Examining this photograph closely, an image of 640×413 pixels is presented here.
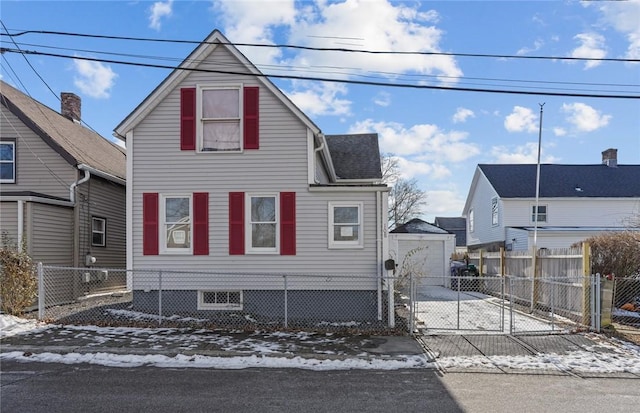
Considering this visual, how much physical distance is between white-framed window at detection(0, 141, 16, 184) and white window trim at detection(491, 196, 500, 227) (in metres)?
23.1

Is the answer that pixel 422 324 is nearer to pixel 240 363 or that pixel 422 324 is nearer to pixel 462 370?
pixel 462 370

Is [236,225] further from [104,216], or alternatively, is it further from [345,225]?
[104,216]

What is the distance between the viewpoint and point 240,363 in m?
6.99

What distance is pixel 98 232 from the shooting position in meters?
14.7

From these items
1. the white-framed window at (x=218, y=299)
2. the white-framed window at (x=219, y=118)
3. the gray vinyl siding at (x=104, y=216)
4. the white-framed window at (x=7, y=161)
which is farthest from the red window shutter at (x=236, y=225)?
the white-framed window at (x=7, y=161)

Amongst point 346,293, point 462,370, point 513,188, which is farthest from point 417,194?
point 462,370

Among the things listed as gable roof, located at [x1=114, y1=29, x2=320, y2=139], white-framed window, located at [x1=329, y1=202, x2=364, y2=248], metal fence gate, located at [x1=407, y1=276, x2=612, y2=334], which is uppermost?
gable roof, located at [x1=114, y1=29, x2=320, y2=139]

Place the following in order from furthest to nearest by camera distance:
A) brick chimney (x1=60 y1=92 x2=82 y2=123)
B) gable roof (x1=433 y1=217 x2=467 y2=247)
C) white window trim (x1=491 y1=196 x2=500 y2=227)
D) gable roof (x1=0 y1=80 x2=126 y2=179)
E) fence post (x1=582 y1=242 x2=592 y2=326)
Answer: gable roof (x1=433 y1=217 x2=467 y2=247) < white window trim (x1=491 y1=196 x2=500 y2=227) < brick chimney (x1=60 y1=92 x2=82 y2=123) < gable roof (x1=0 y1=80 x2=126 y2=179) < fence post (x1=582 y1=242 x2=592 y2=326)

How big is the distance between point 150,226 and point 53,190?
4.57m

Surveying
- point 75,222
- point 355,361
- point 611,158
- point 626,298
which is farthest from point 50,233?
point 611,158

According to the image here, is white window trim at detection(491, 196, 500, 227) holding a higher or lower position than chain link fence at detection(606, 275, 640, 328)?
higher

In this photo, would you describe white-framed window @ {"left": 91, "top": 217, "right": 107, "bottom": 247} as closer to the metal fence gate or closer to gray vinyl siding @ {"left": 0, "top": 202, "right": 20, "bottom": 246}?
gray vinyl siding @ {"left": 0, "top": 202, "right": 20, "bottom": 246}

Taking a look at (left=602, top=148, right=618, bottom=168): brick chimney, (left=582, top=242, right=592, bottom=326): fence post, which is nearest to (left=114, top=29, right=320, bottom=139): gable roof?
(left=582, top=242, right=592, bottom=326): fence post

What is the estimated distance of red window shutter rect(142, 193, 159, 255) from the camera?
1106 cm
